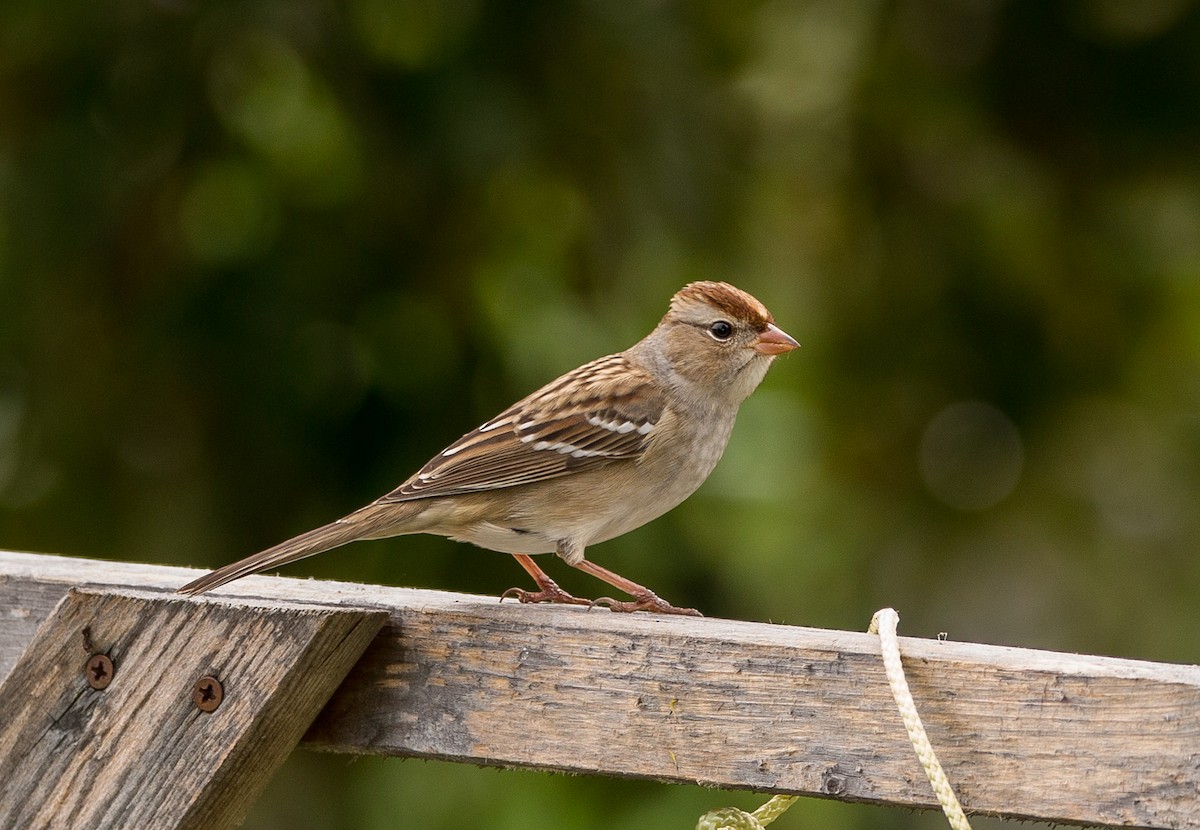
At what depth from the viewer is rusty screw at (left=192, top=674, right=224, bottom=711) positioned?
7.32ft

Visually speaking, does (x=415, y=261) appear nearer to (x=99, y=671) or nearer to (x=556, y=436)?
(x=556, y=436)

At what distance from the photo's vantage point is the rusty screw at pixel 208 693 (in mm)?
2230

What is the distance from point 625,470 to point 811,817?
1168mm

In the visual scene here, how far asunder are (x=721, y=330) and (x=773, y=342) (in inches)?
6.4

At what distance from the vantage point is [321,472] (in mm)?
4418

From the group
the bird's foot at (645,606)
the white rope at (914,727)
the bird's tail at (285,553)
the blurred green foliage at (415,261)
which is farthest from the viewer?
the blurred green foliage at (415,261)

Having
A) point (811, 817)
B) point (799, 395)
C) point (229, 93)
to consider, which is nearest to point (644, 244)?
point (799, 395)

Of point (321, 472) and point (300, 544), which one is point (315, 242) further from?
point (300, 544)

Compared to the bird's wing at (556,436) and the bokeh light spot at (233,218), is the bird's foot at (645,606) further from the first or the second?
the bokeh light spot at (233,218)

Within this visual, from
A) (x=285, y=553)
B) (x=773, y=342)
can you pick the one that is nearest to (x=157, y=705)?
(x=285, y=553)

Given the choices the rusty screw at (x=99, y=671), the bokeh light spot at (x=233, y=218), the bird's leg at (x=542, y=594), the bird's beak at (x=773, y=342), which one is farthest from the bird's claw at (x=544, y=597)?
the bokeh light spot at (x=233, y=218)

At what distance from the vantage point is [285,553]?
2879 millimetres

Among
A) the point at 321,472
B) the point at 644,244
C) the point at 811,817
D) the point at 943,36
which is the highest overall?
the point at 943,36

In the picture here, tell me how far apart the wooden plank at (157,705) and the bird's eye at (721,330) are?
189cm
